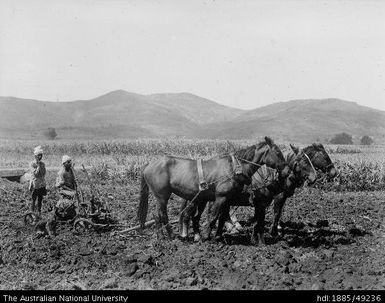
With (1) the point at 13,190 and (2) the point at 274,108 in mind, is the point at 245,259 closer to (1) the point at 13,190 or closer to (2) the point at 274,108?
(1) the point at 13,190

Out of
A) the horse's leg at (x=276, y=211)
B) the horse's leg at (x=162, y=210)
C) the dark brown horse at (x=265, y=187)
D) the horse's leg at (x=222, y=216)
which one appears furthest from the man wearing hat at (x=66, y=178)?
the horse's leg at (x=276, y=211)

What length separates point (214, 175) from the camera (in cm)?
886

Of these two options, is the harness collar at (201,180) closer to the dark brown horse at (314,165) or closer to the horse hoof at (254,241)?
the horse hoof at (254,241)

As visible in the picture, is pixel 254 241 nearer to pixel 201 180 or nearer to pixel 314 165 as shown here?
pixel 201 180

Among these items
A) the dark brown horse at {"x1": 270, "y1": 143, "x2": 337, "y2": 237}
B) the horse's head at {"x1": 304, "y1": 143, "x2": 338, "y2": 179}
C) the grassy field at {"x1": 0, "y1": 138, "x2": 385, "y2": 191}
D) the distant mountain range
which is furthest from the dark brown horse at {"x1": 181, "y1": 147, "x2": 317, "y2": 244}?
the distant mountain range

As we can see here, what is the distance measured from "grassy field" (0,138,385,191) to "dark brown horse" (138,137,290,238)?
592cm

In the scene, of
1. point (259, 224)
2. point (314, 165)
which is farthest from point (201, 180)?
point (314, 165)

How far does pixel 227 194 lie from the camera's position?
8688mm

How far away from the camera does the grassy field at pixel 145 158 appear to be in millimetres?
16922

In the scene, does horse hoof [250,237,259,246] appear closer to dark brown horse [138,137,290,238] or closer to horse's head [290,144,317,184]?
dark brown horse [138,137,290,238]

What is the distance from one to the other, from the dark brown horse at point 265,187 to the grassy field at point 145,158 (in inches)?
235
